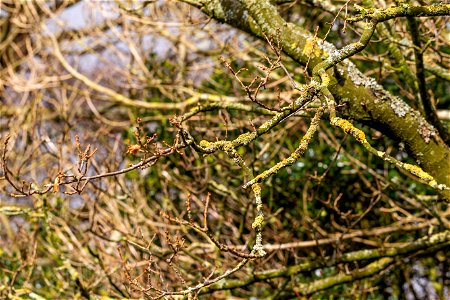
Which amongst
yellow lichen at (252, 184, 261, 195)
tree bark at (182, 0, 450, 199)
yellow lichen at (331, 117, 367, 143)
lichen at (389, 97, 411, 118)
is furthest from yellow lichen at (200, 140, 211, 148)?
lichen at (389, 97, 411, 118)

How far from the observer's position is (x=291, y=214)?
5.72m

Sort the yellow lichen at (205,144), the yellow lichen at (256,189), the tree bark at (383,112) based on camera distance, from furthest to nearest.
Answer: the tree bark at (383,112) → the yellow lichen at (205,144) → the yellow lichen at (256,189)

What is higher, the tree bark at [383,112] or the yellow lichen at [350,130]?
the tree bark at [383,112]

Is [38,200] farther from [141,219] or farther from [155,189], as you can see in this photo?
[155,189]

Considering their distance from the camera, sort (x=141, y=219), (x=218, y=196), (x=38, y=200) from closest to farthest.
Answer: (x=38, y=200) → (x=141, y=219) → (x=218, y=196)

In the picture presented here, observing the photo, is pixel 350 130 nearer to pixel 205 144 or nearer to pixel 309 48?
pixel 205 144

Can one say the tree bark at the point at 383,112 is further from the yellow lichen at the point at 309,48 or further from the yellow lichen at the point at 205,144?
the yellow lichen at the point at 205,144

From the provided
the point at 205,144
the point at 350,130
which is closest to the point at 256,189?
the point at 205,144

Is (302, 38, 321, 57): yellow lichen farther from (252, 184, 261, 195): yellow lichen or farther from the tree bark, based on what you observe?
(252, 184, 261, 195): yellow lichen

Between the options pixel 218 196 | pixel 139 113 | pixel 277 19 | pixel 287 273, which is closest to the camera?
pixel 277 19

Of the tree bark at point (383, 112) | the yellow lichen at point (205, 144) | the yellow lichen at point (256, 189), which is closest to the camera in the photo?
the yellow lichen at point (256, 189)

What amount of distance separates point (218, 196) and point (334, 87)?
2806 mm

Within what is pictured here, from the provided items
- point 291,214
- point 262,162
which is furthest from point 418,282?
point 262,162

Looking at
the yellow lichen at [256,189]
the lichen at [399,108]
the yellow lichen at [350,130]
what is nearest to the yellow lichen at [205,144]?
the yellow lichen at [256,189]
